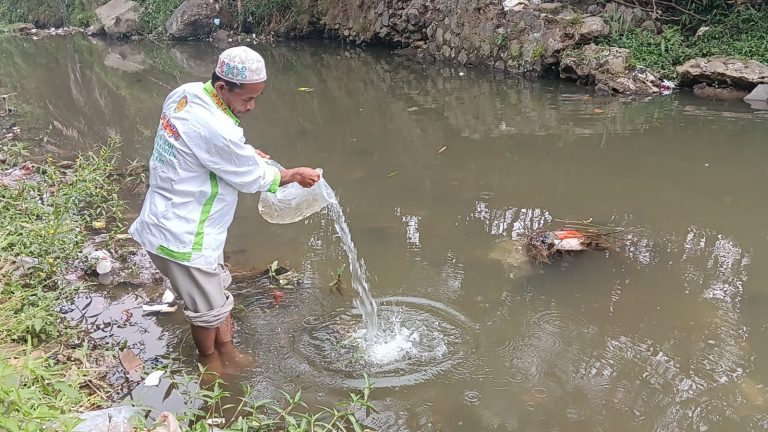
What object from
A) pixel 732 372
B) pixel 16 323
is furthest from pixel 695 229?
pixel 16 323

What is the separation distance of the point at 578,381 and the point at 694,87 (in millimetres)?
6372

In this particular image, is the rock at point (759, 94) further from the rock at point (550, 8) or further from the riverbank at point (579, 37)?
the rock at point (550, 8)

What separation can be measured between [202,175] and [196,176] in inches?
0.9

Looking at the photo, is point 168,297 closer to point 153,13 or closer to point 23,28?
point 153,13

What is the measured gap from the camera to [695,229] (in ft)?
14.1

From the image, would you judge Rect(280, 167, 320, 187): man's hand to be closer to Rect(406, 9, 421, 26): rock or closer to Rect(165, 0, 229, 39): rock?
Rect(406, 9, 421, 26): rock

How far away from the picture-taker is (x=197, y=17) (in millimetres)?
16938

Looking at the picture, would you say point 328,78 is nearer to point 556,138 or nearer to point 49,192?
point 556,138

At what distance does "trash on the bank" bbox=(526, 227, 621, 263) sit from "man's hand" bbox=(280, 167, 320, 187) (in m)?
1.80

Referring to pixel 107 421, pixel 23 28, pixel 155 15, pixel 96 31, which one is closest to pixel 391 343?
pixel 107 421

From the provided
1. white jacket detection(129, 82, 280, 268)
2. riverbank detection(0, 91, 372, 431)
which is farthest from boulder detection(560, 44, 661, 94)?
white jacket detection(129, 82, 280, 268)

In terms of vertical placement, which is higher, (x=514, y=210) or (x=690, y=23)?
(x=690, y=23)

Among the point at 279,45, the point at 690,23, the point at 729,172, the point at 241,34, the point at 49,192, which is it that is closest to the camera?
the point at 49,192

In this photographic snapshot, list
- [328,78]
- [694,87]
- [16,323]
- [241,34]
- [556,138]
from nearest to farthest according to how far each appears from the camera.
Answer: [16,323], [556,138], [694,87], [328,78], [241,34]
